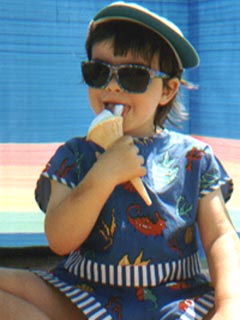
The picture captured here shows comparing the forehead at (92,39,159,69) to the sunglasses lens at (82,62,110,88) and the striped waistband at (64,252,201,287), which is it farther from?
the striped waistband at (64,252,201,287)

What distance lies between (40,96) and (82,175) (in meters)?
0.79

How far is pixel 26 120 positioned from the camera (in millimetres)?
2660

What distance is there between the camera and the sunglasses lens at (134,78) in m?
1.90

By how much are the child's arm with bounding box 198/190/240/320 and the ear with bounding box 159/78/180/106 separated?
11.4 inches

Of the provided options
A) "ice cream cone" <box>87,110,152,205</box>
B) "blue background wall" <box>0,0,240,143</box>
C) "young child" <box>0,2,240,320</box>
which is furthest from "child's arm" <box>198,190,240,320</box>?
"blue background wall" <box>0,0,240,143</box>

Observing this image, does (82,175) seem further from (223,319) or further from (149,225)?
(223,319)

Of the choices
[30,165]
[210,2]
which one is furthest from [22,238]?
[210,2]

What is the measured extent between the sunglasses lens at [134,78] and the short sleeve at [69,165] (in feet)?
0.61

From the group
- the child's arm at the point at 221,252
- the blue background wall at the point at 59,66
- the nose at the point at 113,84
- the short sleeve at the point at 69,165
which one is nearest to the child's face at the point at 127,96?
the nose at the point at 113,84

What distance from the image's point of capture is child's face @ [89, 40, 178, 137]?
1912 millimetres

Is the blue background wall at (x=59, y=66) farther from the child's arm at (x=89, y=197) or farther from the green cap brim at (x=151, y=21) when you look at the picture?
the child's arm at (x=89, y=197)

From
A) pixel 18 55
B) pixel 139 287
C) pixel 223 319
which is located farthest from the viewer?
pixel 18 55

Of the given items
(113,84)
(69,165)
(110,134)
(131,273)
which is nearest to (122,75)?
(113,84)

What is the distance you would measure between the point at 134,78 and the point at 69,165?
0.88ft
